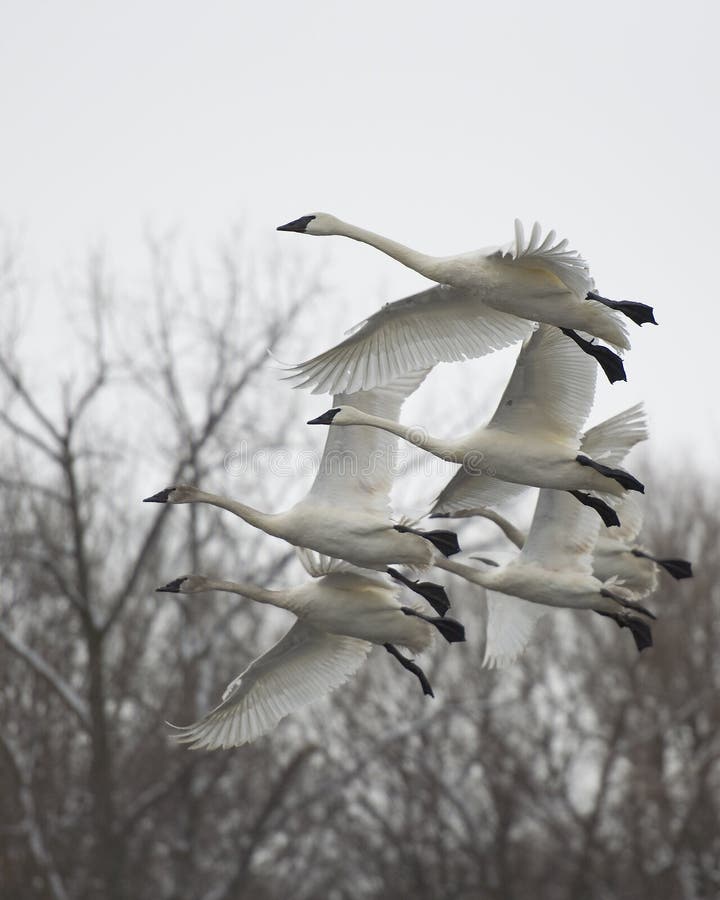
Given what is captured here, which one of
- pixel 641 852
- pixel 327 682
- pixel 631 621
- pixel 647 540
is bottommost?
pixel 641 852

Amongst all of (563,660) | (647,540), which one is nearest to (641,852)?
(563,660)

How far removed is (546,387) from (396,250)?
69.9 inches

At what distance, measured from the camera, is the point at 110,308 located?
932 inches

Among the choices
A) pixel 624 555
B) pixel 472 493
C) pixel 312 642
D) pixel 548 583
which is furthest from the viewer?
pixel 624 555

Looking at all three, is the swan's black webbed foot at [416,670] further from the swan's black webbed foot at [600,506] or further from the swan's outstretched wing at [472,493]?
the swan's black webbed foot at [600,506]

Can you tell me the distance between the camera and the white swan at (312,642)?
1013 centimetres

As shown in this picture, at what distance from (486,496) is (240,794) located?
58.1 ft

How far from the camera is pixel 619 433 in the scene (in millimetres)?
11969

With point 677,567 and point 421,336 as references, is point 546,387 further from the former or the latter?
point 677,567

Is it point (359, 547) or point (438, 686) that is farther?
point (438, 686)

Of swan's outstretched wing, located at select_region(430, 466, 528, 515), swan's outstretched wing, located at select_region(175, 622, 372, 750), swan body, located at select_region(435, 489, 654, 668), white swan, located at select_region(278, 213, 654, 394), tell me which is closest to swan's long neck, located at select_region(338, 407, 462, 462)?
white swan, located at select_region(278, 213, 654, 394)

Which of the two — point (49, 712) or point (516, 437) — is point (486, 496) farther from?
point (49, 712)

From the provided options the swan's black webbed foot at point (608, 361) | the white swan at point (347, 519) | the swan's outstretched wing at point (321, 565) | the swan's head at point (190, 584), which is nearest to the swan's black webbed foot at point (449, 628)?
the white swan at point (347, 519)

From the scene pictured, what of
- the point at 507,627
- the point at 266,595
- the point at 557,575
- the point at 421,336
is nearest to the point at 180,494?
the point at 266,595
